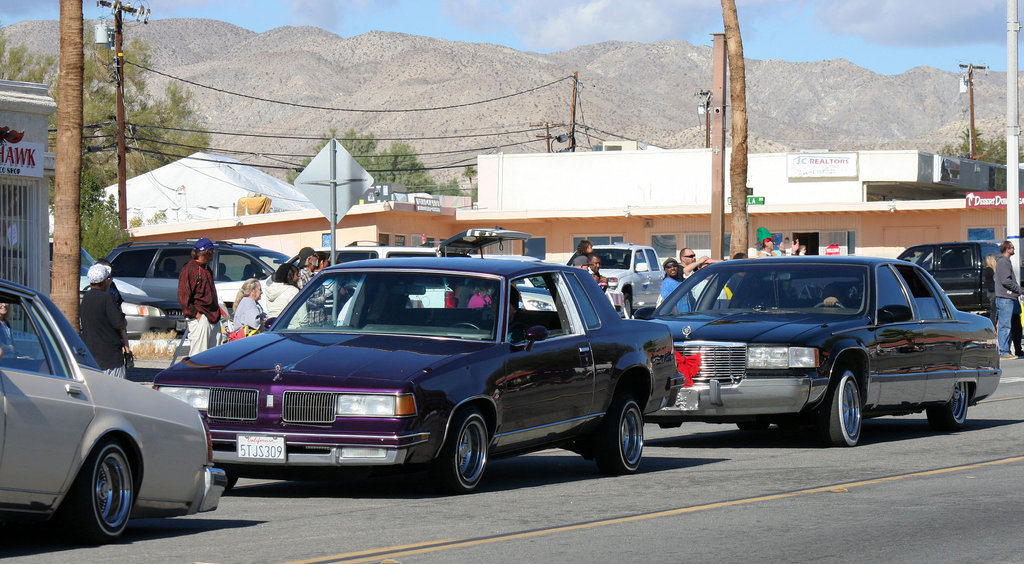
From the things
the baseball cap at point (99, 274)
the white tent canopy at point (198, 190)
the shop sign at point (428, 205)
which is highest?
the white tent canopy at point (198, 190)

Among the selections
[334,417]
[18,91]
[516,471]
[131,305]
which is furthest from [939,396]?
[131,305]

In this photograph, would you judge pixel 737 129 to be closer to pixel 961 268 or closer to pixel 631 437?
pixel 961 268

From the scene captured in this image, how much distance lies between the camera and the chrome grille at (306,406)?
9.30 meters

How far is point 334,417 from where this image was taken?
9266 millimetres

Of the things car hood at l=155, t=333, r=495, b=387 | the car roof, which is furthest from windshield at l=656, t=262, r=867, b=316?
car hood at l=155, t=333, r=495, b=387

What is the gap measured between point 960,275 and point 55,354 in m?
32.1

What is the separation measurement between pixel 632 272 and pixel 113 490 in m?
27.5

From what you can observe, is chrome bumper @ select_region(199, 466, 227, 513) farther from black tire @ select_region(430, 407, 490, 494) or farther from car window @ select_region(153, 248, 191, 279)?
car window @ select_region(153, 248, 191, 279)

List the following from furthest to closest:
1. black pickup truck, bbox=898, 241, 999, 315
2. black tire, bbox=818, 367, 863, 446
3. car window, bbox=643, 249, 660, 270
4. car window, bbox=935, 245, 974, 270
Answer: car window, bbox=935, 245, 974, 270 → black pickup truck, bbox=898, 241, 999, 315 → car window, bbox=643, 249, 660, 270 → black tire, bbox=818, 367, 863, 446

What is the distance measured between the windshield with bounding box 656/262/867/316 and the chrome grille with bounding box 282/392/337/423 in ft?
18.9

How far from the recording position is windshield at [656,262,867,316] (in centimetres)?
1408

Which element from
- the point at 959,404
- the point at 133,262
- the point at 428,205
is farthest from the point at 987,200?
the point at 959,404

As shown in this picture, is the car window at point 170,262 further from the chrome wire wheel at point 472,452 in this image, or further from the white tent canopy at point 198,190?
the white tent canopy at point 198,190

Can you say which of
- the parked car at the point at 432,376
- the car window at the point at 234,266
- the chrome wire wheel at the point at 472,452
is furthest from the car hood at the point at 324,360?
the car window at the point at 234,266
